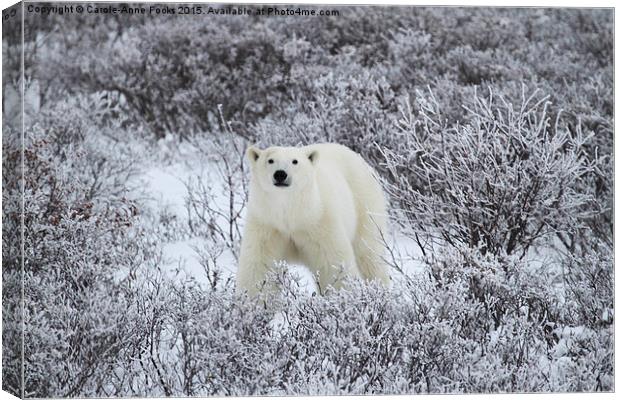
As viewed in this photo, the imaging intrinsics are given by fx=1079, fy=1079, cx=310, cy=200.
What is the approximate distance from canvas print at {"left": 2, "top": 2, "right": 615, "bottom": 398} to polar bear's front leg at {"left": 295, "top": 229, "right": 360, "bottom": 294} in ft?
0.03

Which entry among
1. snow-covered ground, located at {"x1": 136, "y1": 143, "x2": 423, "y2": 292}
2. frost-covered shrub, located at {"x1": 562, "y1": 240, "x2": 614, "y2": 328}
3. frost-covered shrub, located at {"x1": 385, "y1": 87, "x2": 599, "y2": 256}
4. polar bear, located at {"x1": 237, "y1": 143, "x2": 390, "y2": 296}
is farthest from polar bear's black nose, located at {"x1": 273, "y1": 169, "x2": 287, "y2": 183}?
frost-covered shrub, located at {"x1": 562, "y1": 240, "x2": 614, "y2": 328}

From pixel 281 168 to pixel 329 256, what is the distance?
0.50 meters

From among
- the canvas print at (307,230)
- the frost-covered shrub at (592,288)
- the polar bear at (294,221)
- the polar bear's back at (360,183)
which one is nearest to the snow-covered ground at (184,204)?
the canvas print at (307,230)

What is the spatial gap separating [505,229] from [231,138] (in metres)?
1.98

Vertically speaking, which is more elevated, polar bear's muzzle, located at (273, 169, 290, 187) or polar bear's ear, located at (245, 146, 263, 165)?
polar bear's ear, located at (245, 146, 263, 165)

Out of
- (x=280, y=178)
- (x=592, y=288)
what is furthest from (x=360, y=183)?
(x=592, y=288)

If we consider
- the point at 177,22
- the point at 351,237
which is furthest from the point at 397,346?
the point at 177,22

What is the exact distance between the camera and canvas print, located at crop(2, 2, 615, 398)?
493 cm

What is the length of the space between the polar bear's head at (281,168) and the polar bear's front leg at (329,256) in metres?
0.28

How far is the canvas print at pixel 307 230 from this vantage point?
4934 mm

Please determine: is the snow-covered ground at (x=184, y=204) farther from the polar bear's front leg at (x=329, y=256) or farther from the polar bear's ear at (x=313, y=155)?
the polar bear's ear at (x=313, y=155)

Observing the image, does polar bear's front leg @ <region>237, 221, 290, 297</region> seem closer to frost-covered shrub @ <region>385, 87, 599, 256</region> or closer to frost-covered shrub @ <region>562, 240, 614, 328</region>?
frost-covered shrub @ <region>385, 87, 599, 256</region>

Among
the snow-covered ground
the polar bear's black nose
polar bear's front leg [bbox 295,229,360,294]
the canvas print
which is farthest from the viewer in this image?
the snow-covered ground

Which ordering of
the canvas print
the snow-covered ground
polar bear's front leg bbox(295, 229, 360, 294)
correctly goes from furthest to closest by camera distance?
the snow-covered ground → polar bear's front leg bbox(295, 229, 360, 294) → the canvas print
